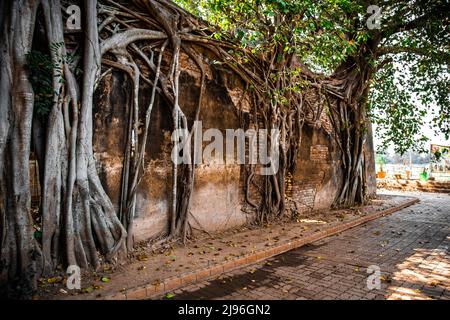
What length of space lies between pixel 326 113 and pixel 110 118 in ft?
22.7

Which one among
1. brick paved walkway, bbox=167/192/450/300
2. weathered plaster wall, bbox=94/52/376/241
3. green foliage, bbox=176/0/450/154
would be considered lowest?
brick paved walkway, bbox=167/192/450/300

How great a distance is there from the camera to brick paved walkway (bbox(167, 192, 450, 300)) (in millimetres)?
3725

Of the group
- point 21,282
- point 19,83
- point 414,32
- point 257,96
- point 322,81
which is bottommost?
point 21,282

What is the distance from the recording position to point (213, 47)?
240 inches

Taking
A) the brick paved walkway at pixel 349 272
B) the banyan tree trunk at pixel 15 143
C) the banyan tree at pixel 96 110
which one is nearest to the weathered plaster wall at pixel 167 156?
the banyan tree at pixel 96 110

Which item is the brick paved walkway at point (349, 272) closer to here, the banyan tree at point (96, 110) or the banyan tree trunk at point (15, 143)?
the banyan tree at point (96, 110)

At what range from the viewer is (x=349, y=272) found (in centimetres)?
443

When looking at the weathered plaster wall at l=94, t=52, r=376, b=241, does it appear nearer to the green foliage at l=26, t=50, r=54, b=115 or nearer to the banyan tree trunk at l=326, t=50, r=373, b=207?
the green foliage at l=26, t=50, r=54, b=115

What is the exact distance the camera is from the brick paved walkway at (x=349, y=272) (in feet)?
12.2

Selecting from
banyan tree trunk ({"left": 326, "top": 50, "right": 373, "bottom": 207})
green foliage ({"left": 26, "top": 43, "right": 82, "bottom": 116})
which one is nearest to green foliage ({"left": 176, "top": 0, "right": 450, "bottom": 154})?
banyan tree trunk ({"left": 326, "top": 50, "right": 373, "bottom": 207})

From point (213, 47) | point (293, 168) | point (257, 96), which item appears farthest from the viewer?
point (293, 168)

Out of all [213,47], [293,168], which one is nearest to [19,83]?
[213,47]

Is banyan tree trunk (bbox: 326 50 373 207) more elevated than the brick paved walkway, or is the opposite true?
banyan tree trunk (bbox: 326 50 373 207)
